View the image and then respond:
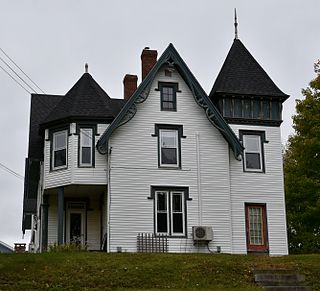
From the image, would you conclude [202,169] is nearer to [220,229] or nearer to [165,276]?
[220,229]

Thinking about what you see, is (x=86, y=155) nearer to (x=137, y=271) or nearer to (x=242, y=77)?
(x=242, y=77)

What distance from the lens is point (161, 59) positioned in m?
31.1

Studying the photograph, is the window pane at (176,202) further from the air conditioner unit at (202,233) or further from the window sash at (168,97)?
the window sash at (168,97)

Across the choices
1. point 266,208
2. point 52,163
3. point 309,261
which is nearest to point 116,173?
point 52,163

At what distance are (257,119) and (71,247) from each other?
11212 mm

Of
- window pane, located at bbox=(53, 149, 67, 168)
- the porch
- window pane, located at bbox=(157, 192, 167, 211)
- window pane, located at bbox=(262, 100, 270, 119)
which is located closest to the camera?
window pane, located at bbox=(157, 192, 167, 211)

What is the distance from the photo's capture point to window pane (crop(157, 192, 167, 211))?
98.6ft

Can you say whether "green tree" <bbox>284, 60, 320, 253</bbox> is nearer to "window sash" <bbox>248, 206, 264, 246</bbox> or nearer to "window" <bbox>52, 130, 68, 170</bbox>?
"window sash" <bbox>248, 206, 264, 246</bbox>

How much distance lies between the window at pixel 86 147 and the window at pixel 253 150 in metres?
7.29

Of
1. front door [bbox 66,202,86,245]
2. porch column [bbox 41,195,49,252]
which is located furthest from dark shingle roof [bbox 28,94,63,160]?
front door [bbox 66,202,86,245]

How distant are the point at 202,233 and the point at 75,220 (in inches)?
274

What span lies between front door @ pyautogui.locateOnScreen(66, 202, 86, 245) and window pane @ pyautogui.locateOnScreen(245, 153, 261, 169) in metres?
8.28

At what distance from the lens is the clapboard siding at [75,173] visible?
3019 cm

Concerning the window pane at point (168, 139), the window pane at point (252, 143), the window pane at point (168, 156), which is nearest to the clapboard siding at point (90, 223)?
the window pane at point (168, 156)
